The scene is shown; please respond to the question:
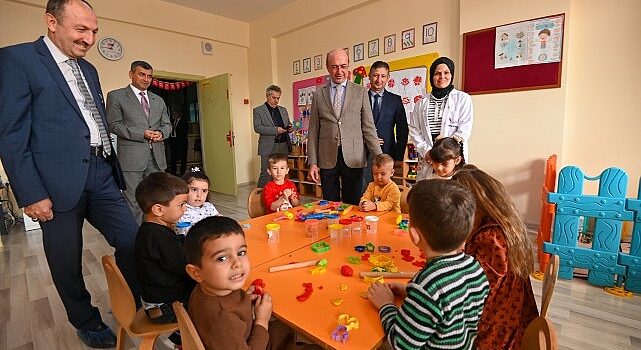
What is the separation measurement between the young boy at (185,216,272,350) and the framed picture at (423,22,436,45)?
3.93m

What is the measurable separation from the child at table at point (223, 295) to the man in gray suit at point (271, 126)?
11.1ft

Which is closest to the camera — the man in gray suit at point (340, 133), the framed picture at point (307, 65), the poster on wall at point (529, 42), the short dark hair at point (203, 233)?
the short dark hair at point (203, 233)

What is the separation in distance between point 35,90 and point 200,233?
1.15 metres

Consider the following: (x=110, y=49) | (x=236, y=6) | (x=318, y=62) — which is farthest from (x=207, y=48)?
(x=318, y=62)

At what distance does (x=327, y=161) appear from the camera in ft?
8.48

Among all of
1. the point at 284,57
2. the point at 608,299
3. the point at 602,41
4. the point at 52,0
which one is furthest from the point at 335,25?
the point at 608,299

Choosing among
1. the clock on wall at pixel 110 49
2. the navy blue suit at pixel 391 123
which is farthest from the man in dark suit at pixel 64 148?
the clock on wall at pixel 110 49

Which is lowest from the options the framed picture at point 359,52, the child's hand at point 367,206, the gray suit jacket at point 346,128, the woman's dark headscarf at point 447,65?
the child's hand at point 367,206

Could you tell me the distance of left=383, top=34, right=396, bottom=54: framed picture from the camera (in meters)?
4.48

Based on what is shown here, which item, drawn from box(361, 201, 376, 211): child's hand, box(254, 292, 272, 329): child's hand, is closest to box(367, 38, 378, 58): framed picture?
box(361, 201, 376, 211): child's hand

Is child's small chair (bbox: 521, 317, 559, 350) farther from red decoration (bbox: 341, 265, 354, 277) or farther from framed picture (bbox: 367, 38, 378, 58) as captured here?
framed picture (bbox: 367, 38, 378, 58)

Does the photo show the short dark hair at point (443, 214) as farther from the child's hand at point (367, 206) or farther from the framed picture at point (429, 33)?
the framed picture at point (429, 33)

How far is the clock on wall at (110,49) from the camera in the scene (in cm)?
494

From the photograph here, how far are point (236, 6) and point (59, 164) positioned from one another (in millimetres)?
5176
